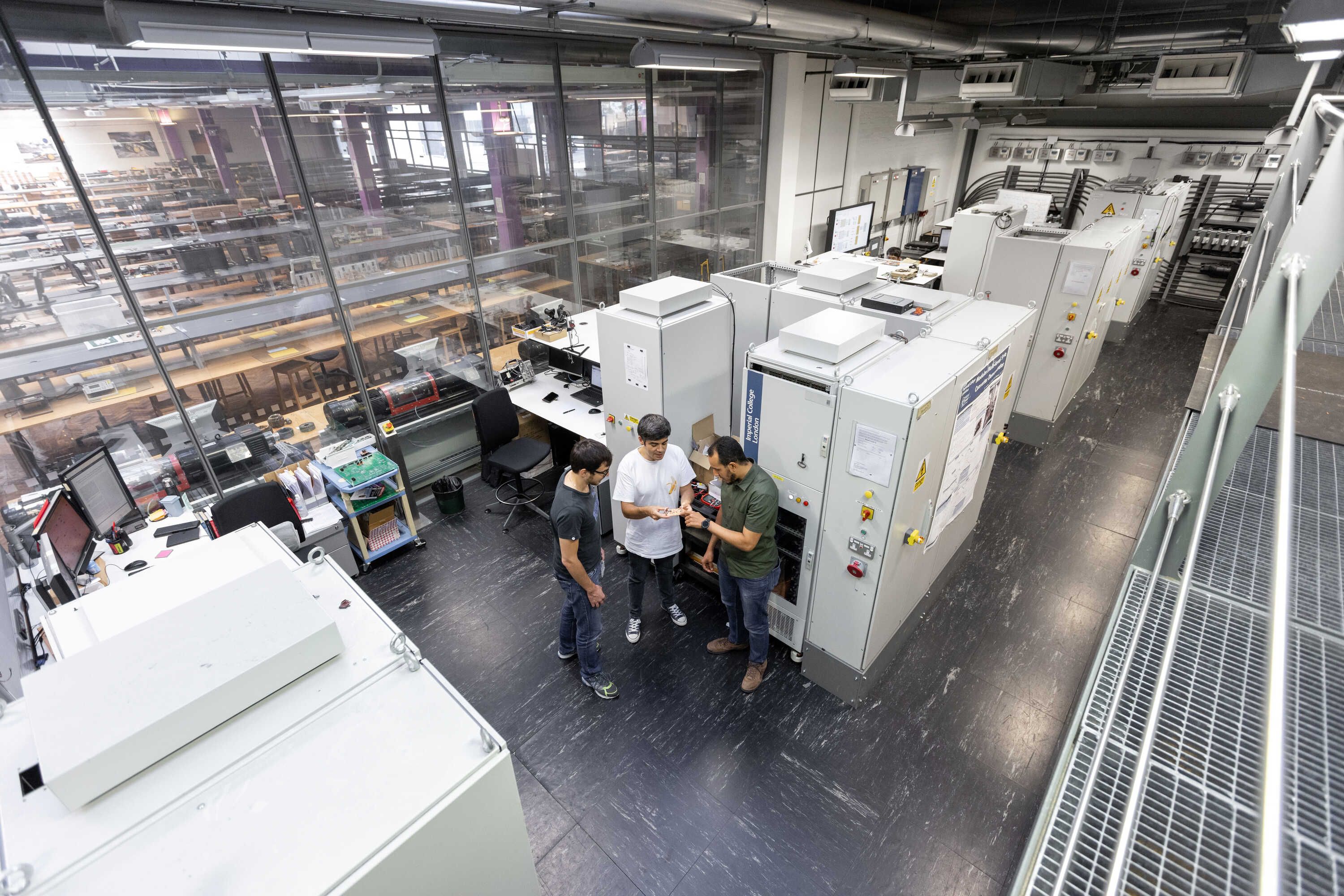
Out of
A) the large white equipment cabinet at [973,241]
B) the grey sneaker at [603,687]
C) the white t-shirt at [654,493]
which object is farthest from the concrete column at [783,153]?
the grey sneaker at [603,687]

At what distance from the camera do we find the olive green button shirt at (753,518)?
2871 mm

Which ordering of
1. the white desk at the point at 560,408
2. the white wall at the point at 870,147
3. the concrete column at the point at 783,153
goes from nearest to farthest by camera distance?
the white desk at the point at 560,408 → the concrete column at the point at 783,153 → the white wall at the point at 870,147

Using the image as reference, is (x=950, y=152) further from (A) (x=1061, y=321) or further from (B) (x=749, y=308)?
(B) (x=749, y=308)

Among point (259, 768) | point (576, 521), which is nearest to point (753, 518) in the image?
point (576, 521)

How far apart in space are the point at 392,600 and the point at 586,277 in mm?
3604

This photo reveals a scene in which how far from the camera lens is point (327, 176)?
4164 mm

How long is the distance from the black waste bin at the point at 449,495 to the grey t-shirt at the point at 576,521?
204 cm

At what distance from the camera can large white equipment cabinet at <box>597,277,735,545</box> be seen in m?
3.60

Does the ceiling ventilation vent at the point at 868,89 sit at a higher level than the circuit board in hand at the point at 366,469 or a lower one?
higher

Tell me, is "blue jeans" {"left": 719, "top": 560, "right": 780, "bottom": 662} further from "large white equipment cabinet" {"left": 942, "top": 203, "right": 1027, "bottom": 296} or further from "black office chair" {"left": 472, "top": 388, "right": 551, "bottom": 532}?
"large white equipment cabinet" {"left": 942, "top": 203, "right": 1027, "bottom": 296}

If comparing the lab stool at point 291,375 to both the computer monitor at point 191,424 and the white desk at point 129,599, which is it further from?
the white desk at point 129,599

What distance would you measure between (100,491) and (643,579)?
119 inches

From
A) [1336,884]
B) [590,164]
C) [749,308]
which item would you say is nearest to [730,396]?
[749,308]

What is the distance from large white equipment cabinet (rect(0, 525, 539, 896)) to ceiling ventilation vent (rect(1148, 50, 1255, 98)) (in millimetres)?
6929
